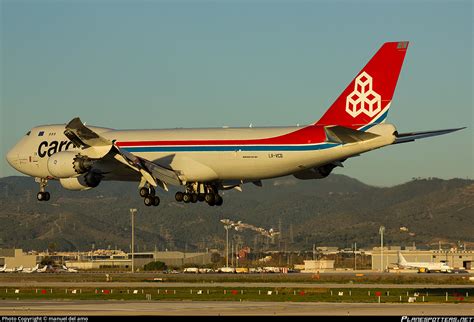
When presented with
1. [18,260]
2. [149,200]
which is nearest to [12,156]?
[149,200]

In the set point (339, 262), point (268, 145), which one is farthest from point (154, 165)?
point (339, 262)

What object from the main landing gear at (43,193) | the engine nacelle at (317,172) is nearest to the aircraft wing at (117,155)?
the main landing gear at (43,193)

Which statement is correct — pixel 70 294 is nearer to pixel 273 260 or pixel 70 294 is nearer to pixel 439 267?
pixel 439 267

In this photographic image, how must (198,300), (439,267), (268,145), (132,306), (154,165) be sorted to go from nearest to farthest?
1. (132,306)
2. (198,300)
3. (268,145)
4. (154,165)
5. (439,267)

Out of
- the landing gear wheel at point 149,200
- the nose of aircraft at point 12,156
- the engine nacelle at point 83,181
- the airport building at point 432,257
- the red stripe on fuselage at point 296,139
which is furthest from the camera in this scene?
the airport building at point 432,257

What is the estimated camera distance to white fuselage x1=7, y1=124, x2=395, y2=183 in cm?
5931

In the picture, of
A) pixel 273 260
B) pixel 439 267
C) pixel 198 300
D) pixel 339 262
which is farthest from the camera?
pixel 273 260

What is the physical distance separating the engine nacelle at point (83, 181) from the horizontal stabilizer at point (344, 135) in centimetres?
1610

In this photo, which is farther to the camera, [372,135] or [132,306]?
[372,135]

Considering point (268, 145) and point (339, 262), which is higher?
point (268, 145)

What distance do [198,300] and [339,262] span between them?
8294 cm

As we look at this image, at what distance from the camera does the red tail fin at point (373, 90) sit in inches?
2323

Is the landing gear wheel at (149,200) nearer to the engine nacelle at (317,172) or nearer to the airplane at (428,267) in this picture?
the engine nacelle at (317,172)

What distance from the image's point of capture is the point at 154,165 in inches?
2547
